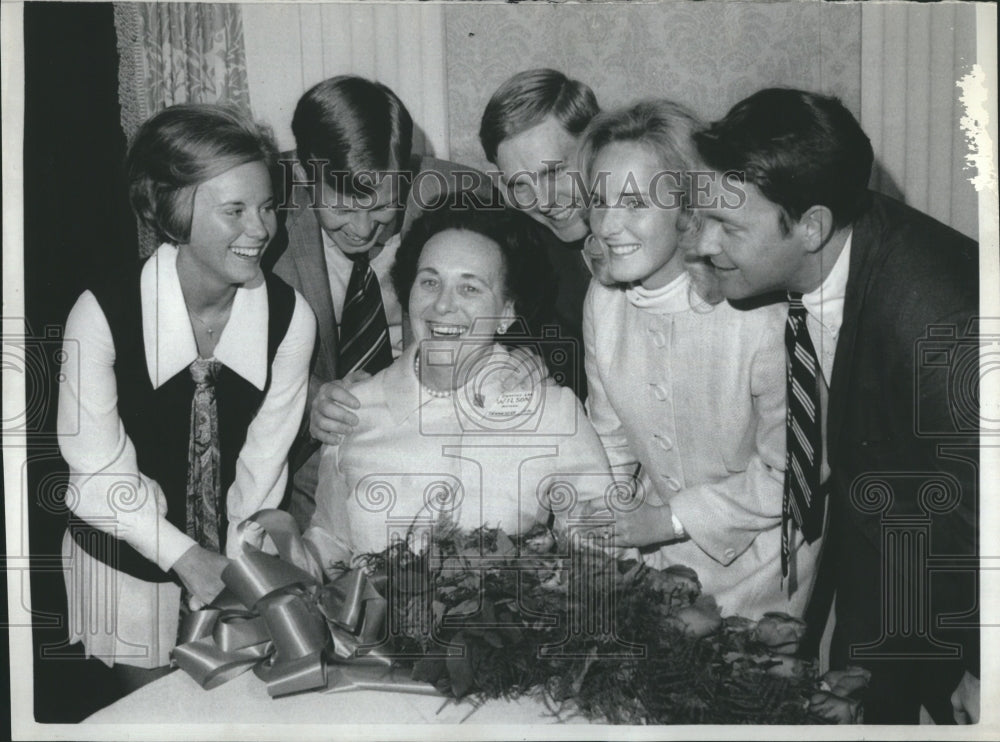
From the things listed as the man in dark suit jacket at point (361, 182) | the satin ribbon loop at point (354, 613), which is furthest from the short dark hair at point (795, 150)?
the satin ribbon loop at point (354, 613)

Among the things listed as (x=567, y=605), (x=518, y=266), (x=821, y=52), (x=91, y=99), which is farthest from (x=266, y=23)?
(x=567, y=605)

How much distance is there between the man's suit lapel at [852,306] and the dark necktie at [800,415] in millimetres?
48

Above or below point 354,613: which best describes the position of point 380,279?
above

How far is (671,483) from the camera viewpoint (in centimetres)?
302

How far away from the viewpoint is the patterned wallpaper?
2984 mm

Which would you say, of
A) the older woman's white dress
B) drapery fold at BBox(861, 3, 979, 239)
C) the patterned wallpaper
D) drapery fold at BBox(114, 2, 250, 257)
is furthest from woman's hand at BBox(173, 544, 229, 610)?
drapery fold at BBox(861, 3, 979, 239)

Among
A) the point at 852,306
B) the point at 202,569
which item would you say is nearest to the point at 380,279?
the point at 202,569

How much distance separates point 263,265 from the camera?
9.98 ft

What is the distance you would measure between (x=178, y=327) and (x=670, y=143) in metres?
1.37

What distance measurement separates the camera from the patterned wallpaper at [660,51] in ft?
9.79

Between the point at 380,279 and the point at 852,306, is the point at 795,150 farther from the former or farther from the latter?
the point at 380,279

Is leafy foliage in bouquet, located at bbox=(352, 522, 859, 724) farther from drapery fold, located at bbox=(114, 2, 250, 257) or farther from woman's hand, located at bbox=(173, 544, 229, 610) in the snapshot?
drapery fold, located at bbox=(114, 2, 250, 257)

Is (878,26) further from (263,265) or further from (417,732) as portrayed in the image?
(417,732)

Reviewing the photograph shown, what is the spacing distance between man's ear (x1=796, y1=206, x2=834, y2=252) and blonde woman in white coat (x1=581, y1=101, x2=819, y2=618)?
0.19 m
